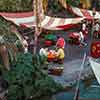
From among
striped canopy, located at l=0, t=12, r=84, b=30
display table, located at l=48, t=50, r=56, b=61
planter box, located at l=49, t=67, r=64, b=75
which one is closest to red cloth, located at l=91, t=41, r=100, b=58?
display table, located at l=48, t=50, r=56, b=61

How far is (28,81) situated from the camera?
1022 cm

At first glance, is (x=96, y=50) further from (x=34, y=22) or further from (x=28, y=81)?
(x=28, y=81)

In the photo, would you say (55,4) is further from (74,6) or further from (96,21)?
(96,21)

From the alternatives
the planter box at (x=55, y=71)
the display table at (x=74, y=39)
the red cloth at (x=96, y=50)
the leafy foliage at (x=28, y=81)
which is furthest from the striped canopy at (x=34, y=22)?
the leafy foliage at (x=28, y=81)

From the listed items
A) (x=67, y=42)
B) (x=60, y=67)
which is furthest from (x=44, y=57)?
(x=67, y=42)

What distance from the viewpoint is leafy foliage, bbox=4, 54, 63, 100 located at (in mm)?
9930

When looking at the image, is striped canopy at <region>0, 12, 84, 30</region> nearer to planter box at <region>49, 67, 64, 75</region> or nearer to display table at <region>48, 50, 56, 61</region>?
display table at <region>48, 50, 56, 61</region>

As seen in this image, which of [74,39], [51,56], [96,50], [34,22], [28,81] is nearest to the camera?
[28,81]

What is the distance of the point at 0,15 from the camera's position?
→ 1412 centimetres

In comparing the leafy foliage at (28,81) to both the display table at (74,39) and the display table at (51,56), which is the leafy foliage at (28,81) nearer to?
the display table at (51,56)

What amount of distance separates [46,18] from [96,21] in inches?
136

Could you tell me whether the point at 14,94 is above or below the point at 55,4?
below

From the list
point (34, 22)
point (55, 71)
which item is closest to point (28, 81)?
point (55, 71)

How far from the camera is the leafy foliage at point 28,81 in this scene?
9930 mm
